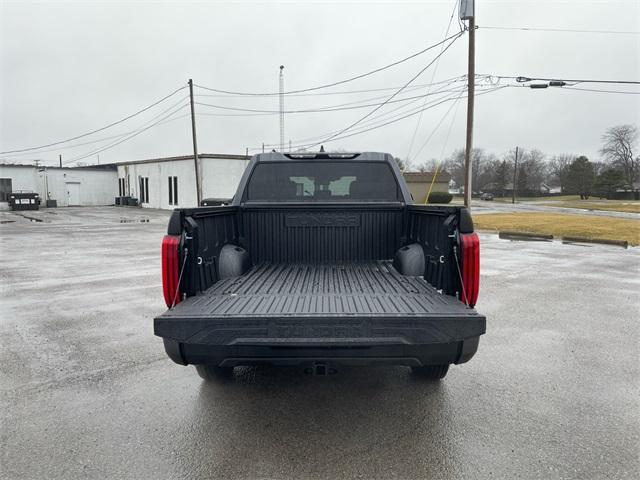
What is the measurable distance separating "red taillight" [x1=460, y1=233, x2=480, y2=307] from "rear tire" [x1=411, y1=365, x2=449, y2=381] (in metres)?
0.86

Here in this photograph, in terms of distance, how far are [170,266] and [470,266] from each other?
2.15m

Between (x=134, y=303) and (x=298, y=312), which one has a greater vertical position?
(x=298, y=312)

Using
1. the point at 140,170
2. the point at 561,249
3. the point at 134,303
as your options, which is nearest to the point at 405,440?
the point at 134,303

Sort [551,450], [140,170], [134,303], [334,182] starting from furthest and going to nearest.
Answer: [140,170] < [134,303] < [334,182] < [551,450]

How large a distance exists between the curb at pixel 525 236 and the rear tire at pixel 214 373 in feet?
51.3

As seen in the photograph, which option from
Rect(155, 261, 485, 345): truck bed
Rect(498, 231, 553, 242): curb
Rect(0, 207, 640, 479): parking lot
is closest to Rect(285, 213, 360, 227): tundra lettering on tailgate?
Rect(155, 261, 485, 345): truck bed

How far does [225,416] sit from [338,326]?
1.35 m

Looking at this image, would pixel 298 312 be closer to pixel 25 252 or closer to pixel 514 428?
pixel 514 428

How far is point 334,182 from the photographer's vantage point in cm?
513

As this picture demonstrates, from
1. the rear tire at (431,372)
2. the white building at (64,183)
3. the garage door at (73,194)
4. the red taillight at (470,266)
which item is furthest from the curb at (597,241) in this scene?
the garage door at (73,194)

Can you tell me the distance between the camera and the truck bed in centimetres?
272

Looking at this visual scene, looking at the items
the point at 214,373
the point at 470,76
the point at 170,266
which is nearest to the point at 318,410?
the point at 214,373

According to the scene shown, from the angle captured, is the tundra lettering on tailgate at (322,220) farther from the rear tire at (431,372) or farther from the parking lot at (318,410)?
the rear tire at (431,372)

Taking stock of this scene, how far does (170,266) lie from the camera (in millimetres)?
3131
